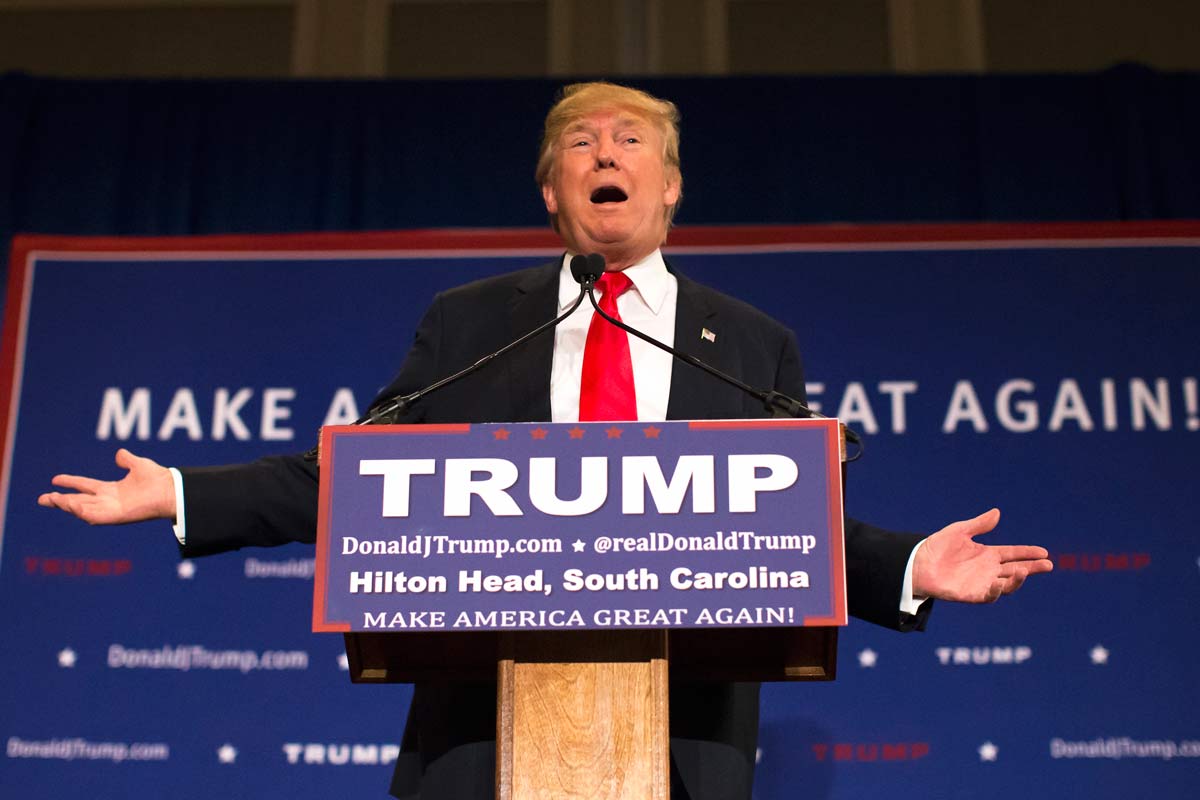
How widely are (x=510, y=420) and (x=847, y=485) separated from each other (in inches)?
63.0

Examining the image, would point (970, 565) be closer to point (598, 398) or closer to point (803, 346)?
point (598, 398)

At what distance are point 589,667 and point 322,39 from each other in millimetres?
3566

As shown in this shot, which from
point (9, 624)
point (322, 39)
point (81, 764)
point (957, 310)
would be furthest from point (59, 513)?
point (957, 310)

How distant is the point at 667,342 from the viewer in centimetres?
194

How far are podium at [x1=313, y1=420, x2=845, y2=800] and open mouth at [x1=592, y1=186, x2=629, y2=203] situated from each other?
0.66m

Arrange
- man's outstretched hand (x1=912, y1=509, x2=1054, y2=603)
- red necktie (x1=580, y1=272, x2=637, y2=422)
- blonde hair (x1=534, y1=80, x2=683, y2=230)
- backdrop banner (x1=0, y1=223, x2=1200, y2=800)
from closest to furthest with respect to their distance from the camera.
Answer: man's outstretched hand (x1=912, y1=509, x2=1054, y2=603) → red necktie (x1=580, y1=272, x2=637, y2=422) → blonde hair (x1=534, y1=80, x2=683, y2=230) → backdrop banner (x1=0, y1=223, x2=1200, y2=800)

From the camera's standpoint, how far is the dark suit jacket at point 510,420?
167cm

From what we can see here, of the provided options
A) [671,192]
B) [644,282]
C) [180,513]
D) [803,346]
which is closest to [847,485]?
[803,346]

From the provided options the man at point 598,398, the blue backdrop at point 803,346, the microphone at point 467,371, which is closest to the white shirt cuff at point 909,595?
the man at point 598,398

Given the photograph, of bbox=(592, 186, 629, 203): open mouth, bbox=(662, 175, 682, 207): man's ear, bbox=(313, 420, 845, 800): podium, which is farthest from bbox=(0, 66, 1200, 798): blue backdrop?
bbox=(313, 420, 845, 800): podium

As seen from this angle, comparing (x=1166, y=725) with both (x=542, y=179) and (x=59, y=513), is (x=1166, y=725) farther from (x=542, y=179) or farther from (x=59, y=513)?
(x=59, y=513)

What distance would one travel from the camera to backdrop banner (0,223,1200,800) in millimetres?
3186

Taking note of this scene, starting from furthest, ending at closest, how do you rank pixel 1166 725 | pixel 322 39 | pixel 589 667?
pixel 322 39 < pixel 1166 725 < pixel 589 667

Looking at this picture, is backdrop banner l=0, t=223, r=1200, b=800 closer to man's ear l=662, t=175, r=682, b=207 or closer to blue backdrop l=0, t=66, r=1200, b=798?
blue backdrop l=0, t=66, r=1200, b=798
